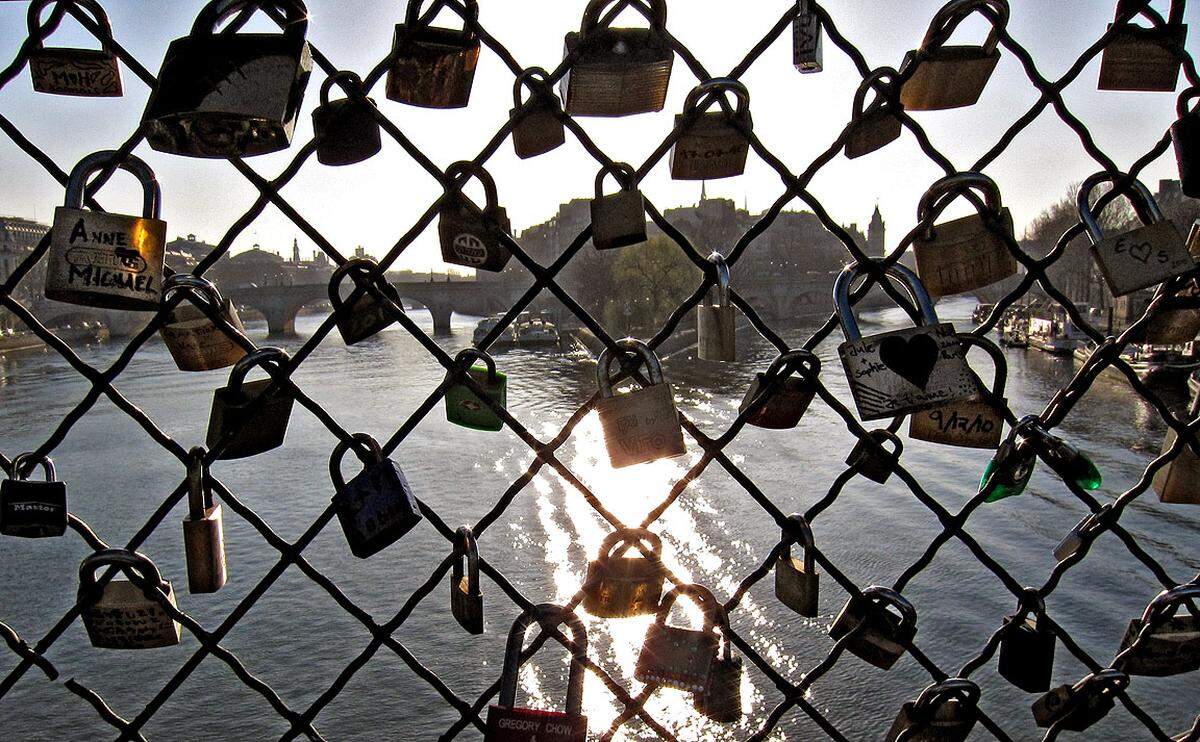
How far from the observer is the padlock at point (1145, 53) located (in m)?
1.06

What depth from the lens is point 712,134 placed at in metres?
1.01

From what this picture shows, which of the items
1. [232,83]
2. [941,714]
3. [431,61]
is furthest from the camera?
[941,714]

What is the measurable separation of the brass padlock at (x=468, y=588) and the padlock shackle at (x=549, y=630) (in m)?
0.05

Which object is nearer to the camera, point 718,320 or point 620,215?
point 620,215

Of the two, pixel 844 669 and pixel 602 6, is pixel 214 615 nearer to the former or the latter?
pixel 844 669

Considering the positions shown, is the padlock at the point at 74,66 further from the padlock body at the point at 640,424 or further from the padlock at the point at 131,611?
the padlock body at the point at 640,424

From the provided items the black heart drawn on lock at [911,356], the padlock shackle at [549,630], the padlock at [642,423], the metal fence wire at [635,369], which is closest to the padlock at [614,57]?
the metal fence wire at [635,369]

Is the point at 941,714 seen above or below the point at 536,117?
below

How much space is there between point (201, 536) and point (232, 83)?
0.54 metres

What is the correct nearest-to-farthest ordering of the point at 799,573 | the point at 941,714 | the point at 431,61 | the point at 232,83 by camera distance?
1. the point at 232,83
2. the point at 431,61
3. the point at 799,573
4. the point at 941,714

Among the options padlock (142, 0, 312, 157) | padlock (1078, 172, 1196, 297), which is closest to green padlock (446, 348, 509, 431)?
padlock (142, 0, 312, 157)

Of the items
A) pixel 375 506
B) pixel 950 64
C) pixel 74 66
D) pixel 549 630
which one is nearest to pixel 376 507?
pixel 375 506

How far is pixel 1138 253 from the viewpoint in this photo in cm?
102

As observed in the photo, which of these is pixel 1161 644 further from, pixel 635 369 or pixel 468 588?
pixel 468 588
